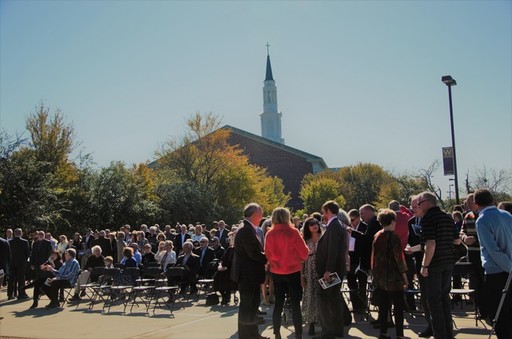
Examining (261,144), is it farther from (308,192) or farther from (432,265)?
(432,265)

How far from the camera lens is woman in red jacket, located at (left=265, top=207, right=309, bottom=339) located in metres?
7.61

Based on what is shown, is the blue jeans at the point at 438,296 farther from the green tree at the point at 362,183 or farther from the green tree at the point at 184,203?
the green tree at the point at 362,183

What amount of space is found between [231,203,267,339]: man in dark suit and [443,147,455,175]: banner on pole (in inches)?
457

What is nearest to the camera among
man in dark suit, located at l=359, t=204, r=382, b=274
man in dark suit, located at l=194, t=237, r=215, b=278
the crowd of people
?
the crowd of people

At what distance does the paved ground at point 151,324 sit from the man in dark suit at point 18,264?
229 cm

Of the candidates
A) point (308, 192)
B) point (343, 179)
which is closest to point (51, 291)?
point (308, 192)

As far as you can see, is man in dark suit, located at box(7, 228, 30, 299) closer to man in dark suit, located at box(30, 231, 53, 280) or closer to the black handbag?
man in dark suit, located at box(30, 231, 53, 280)

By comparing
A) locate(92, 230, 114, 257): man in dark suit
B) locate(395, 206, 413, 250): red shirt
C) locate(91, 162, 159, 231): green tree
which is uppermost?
locate(91, 162, 159, 231): green tree

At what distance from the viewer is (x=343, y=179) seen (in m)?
67.1

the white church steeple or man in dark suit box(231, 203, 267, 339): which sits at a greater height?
the white church steeple

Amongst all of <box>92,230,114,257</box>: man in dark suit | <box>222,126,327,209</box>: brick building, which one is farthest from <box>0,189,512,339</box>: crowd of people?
<box>222,126,327,209</box>: brick building

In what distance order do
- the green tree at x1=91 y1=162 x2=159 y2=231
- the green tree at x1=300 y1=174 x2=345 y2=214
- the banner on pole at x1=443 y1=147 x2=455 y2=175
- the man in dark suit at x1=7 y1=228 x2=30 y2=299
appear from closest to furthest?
the man in dark suit at x1=7 y1=228 x2=30 y2=299, the banner on pole at x1=443 y1=147 x2=455 y2=175, the green tree at x1=91 y1=162 x2=159 y2=231, the green tree at x1=300 y1=174 x2=345 y2=214

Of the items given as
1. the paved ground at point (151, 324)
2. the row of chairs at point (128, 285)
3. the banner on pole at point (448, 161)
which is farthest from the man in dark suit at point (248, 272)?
the banner on pole at point (448, 161)

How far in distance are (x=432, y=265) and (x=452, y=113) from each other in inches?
500
